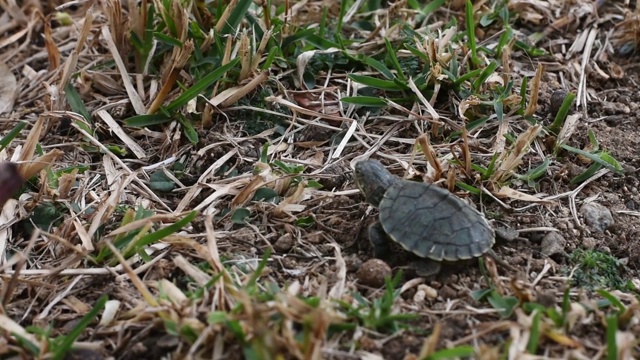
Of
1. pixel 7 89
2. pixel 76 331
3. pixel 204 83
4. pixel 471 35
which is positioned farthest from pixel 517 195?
pixel 7 89

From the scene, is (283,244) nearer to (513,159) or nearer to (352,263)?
(352,263)

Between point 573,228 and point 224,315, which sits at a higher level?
point 224,315

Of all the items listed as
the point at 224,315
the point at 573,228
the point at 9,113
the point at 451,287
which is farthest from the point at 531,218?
the point at 9,113

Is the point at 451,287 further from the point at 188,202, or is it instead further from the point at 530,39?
the point at 530,39

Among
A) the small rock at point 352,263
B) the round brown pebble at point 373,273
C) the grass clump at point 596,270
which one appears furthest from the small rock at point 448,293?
the grass clump at point 596,270

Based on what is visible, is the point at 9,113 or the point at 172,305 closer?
the point at 172,305

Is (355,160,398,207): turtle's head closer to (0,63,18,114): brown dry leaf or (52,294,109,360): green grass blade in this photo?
(52,294,109,360): green grass blade
